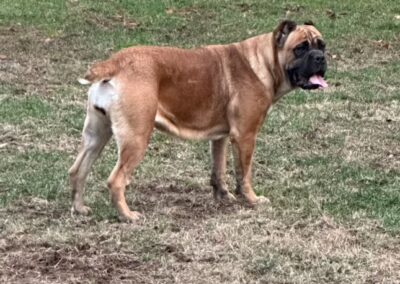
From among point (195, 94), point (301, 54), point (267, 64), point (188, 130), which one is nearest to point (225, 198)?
point (188, 130)

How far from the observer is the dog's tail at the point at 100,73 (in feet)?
18.5

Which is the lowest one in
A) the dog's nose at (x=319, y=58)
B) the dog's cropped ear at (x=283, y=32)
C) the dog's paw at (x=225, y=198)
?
the dog's paw at (x=225, y=198)

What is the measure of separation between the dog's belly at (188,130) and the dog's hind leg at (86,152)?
37cm

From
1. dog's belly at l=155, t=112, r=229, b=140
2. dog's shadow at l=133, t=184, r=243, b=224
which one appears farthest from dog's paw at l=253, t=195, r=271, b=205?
dog's belly at l=155, t=112, r=229, b=140

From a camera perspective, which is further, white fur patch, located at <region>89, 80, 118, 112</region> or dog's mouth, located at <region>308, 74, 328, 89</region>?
dog's mouth, located at <region>308, 74, 328, 89</region>

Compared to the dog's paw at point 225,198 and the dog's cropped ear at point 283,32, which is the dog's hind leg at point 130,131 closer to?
the dog's paw at point 225,198

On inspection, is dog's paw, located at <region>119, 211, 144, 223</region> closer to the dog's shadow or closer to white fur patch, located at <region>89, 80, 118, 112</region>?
the dog's shadow

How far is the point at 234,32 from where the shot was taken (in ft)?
43.8

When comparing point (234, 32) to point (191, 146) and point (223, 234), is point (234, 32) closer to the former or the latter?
point (191, 146)

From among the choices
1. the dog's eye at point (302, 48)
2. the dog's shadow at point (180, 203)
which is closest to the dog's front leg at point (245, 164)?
the dog's shadow at point (180, 203)

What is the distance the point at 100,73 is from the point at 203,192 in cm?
152

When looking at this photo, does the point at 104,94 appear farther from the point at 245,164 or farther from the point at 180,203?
the point at 245,164

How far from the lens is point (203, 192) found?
6.71m

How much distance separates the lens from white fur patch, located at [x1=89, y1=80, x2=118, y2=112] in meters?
5.65
